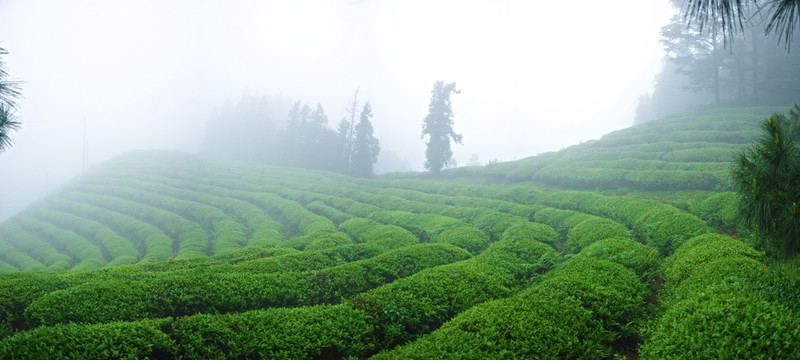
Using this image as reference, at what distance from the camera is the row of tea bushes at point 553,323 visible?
260 inches

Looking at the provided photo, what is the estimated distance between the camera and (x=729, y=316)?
18.7 ft

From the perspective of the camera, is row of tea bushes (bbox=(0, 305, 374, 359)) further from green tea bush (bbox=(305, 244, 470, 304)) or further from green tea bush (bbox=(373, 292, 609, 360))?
green tea bush (bbox=(305, 244, 470, 304))

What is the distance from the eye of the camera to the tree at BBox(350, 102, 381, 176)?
214 ft

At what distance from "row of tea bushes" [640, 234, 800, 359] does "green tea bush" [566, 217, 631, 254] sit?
5.11 metres

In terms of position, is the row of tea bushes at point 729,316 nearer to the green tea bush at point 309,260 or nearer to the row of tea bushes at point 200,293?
the row of tea bushes at point 200,293

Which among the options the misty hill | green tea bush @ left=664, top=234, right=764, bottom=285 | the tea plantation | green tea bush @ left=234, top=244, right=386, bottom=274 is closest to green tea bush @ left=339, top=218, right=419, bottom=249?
the tea plantation

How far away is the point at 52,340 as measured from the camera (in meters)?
6.20

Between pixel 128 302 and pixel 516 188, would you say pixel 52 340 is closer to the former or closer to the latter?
pixel 128 302

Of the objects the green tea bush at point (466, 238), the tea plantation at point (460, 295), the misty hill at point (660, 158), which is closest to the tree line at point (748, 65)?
the misty hill at point (660, 158)

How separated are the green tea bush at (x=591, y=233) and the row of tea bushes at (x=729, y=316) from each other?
16.8ft

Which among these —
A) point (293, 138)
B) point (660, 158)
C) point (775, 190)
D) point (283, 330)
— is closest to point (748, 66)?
point (660, 158)

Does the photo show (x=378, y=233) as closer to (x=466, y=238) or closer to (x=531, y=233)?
(x=466, y=238)

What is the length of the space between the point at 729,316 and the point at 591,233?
29.6 ft

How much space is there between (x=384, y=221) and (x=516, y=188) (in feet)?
37.2
